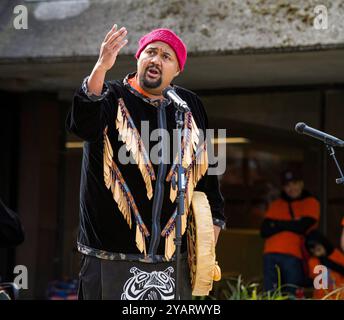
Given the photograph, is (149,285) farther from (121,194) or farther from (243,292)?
(243,292)

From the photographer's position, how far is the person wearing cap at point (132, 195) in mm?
4535

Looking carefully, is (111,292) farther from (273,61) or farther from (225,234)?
(225,234)

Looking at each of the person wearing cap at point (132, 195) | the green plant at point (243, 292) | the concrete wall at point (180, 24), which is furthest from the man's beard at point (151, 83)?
the concrete wall at point (180, 24)

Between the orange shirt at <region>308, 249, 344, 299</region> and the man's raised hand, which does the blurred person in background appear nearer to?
the orange shirt at <region>308, 249, 344, 299</region>

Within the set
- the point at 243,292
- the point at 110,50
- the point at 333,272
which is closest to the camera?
the point at 110,50

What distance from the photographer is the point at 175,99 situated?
4.46 meters

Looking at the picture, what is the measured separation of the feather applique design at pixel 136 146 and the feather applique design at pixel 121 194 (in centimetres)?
8

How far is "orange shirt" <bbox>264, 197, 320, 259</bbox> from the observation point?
9.48 m

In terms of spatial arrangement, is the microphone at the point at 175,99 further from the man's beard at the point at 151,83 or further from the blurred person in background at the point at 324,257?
the blurred person in background at the point at 324,257

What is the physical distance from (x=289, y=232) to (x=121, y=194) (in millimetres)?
5210

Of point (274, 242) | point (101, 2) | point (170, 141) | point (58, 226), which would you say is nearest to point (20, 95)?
point (58, 226)

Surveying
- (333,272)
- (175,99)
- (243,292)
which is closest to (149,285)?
(175,99)

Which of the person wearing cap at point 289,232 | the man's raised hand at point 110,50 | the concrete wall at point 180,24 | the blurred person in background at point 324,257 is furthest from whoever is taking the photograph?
the person wearing cap at point 289,232

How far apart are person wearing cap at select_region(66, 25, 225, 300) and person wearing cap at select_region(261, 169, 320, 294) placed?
4925mm
